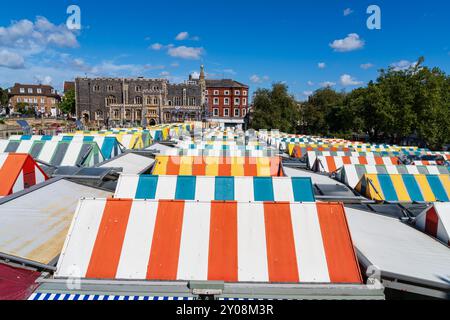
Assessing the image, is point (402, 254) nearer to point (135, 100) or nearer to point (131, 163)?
point (131, 163)

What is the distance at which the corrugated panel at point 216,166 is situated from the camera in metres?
8.41

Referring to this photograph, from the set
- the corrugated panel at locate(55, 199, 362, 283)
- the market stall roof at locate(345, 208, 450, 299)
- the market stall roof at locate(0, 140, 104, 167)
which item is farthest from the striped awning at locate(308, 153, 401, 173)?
the market stall roof at locate(0, 140, 104, 167)

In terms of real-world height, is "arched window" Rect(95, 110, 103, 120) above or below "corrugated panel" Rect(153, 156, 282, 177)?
above

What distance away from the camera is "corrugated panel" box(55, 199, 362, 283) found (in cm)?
348

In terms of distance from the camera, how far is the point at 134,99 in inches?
2852

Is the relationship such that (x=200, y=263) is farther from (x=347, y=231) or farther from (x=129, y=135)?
(x=129, y=135)

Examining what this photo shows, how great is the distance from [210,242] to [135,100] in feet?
241

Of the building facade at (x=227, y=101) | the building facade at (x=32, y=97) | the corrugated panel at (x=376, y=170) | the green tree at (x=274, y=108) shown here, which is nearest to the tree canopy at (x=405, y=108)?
the green tree at (x=274, y=108)

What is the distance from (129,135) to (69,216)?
12.5 m

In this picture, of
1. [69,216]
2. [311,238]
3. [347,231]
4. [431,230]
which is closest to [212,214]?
[311,238]

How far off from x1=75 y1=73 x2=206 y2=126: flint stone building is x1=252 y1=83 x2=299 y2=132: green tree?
834 inches

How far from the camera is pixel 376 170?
948 cm

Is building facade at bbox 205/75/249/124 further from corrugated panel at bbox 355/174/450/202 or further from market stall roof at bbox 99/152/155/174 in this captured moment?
corrugated panel at bbox 355/174/450/202

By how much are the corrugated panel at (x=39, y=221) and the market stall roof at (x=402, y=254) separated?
13.3ft
